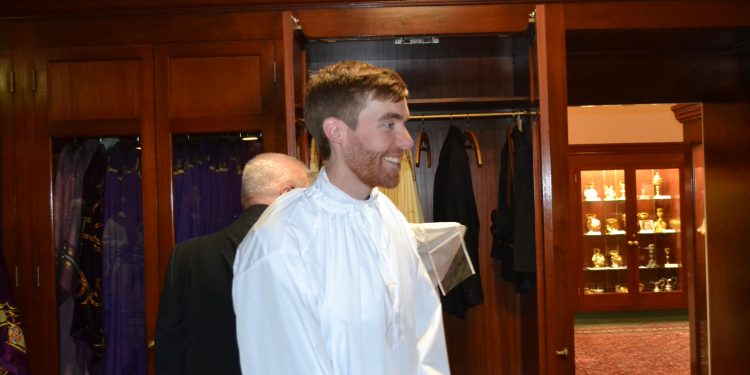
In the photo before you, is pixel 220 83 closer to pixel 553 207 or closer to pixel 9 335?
pixel 9 335

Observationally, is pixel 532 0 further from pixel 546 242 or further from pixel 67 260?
pixel 67 260

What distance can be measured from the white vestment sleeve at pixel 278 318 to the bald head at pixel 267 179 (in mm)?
798

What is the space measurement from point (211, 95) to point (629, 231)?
6.16 m

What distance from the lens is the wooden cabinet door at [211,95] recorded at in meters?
3.02

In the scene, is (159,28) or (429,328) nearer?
(429,328)

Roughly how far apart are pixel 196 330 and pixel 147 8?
5.59 feet

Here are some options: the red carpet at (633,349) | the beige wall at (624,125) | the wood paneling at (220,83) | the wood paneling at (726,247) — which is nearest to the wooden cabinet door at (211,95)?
the wood paneling at (220,83)

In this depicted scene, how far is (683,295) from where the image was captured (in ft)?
25.1

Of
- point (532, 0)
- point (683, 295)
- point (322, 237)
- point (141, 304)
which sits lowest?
point (683, 295)

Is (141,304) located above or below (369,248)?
below

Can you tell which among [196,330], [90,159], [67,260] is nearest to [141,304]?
[67,260]

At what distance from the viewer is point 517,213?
3082 millimetres

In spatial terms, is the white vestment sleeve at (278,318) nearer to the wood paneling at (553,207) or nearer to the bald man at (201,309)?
the bald man at (201,309)

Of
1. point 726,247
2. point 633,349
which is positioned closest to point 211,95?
point 726,247
